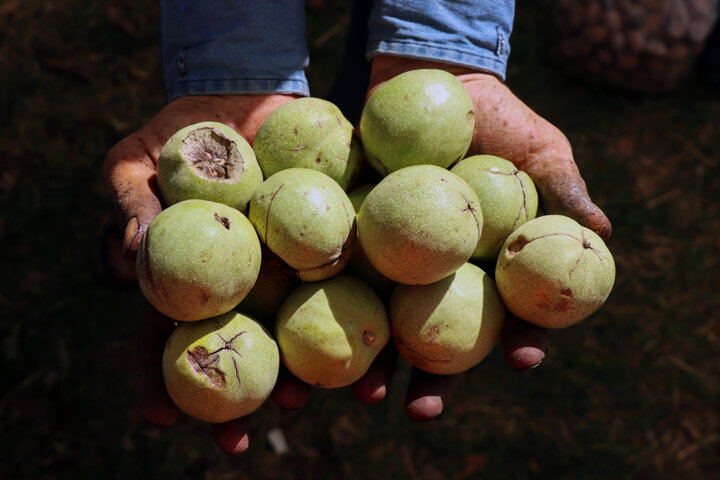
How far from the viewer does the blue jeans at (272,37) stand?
3076mm

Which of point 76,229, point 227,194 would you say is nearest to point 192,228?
point 227,194

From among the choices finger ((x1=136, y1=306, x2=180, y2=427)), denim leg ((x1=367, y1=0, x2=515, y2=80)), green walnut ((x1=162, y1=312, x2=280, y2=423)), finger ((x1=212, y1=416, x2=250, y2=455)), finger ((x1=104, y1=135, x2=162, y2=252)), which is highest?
denim leg ((x1=367, y1=0, x2=515, y2=80))

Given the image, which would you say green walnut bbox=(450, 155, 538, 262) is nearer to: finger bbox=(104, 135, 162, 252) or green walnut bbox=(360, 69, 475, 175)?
green walnut bbox=(360, 69, 475, 175)

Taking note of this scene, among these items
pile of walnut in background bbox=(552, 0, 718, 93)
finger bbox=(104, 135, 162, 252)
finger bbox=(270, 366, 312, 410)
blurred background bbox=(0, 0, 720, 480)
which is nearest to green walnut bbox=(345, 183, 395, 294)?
finger bbox=(270, 366, 312, 410)

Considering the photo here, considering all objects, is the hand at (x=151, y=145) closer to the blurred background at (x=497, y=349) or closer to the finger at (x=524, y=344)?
the finger at (x=524, y=344)

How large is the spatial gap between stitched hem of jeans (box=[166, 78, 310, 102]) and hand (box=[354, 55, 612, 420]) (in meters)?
0.47

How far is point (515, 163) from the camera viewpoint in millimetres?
2990

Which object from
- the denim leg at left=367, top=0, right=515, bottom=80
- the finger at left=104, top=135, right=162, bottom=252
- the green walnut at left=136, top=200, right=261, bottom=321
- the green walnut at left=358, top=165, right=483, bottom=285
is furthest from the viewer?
the denim leg at left=367, top=0, right=515, bottom=80

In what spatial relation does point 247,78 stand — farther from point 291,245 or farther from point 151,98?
point 151,98

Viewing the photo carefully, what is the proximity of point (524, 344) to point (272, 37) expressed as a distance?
192 cm

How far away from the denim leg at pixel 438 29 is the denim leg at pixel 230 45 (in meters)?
0.48

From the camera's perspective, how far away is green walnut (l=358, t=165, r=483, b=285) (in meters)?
2.28

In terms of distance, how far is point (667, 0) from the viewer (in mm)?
4902

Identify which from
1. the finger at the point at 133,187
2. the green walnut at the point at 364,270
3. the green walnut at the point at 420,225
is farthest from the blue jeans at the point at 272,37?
the green walnut at the point at 420,225
